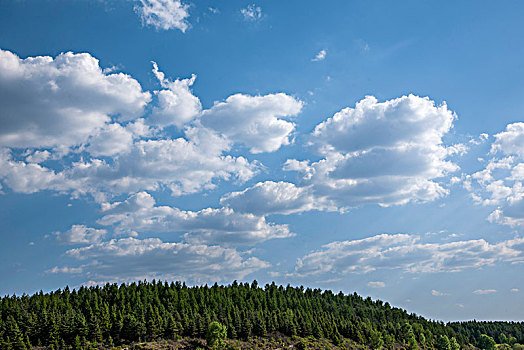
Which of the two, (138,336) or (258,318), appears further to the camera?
(258,318)

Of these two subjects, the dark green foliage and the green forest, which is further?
the dark green foliage

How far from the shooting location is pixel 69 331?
137 meters

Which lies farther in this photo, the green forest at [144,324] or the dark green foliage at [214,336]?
the dark green foliage at [214,336]

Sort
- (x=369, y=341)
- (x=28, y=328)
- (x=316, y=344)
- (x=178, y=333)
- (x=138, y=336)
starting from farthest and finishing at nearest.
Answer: (x=369, y=341), (x=316, y=344), (x=178, y=333), (x=138, y=336), (x=28, y=328)

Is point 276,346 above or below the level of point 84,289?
below

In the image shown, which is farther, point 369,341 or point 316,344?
point 369,341

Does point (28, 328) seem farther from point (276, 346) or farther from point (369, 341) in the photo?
point (369, 341)

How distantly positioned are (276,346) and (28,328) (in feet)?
266


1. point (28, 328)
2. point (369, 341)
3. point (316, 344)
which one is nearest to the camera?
point (28, 328)

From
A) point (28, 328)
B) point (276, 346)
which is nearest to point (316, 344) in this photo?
point (276, 346)

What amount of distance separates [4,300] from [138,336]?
55207mm

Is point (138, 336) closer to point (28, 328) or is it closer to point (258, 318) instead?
point (28, 328)

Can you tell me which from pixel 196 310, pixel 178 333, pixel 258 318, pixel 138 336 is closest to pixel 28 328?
pixel 138 336

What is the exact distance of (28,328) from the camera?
133000 mm
